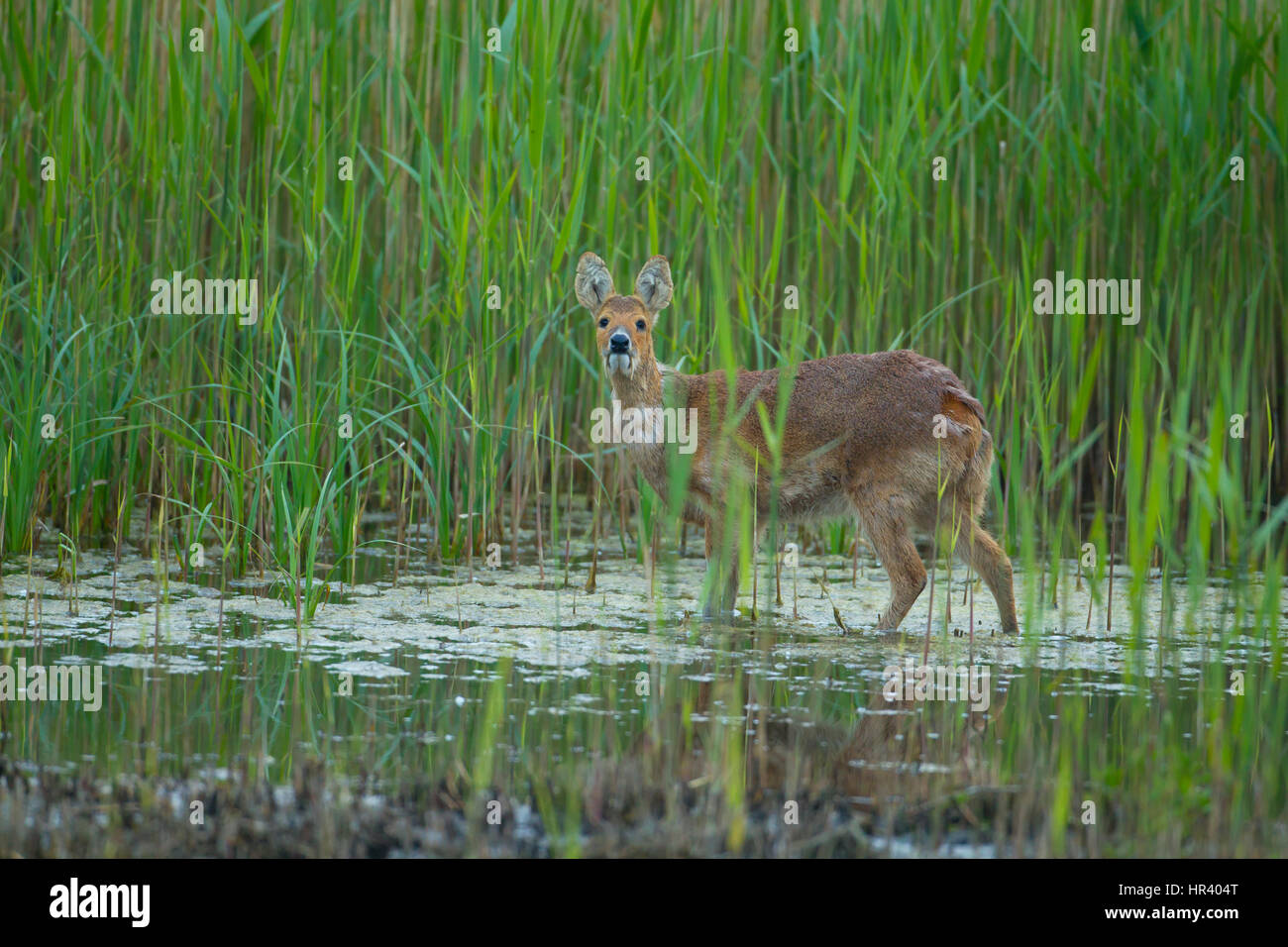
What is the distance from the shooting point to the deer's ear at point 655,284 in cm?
693

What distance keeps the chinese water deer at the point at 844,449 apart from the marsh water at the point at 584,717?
342 millimetres

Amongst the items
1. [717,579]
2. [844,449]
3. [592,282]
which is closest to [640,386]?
[592,282]

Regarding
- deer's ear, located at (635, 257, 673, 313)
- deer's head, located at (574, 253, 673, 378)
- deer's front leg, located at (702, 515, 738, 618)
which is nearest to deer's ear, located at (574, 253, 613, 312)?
deer's head, located at (574, 253, 673, 378)

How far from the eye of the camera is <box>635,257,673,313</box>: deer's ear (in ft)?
22.7

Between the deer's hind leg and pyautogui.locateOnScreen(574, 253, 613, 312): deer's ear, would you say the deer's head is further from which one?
the deer's hind leg

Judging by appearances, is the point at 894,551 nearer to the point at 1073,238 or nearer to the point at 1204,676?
the point at 1204,676

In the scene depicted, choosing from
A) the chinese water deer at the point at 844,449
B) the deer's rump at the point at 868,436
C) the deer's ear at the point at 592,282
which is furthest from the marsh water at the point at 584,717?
the deer's ear at the point at 592,282

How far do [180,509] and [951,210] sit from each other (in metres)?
3.87

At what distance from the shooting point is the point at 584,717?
190 inches

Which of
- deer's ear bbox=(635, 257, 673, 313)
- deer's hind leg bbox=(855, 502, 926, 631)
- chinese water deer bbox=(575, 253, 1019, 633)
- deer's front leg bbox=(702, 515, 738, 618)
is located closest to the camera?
deer's front leg bbox=(702, 515, 738, 618)

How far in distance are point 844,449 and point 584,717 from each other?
217 centimetres

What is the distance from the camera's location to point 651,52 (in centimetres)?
818

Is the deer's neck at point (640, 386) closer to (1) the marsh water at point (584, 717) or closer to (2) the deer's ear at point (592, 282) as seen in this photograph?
(2) the deer's ear at point (592, 282)

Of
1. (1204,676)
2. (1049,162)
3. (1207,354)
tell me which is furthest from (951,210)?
(1204,676)
